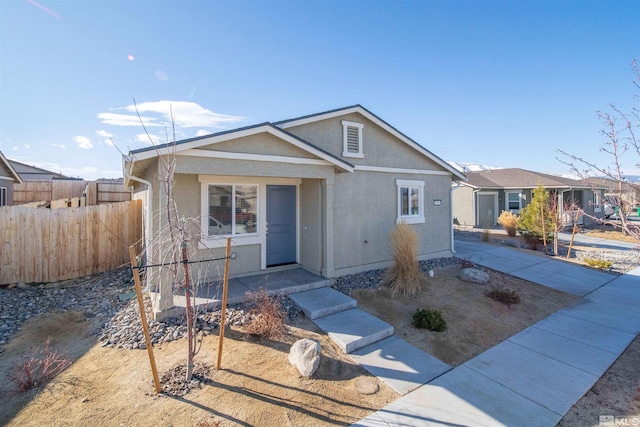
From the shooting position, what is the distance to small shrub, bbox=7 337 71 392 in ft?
12.7

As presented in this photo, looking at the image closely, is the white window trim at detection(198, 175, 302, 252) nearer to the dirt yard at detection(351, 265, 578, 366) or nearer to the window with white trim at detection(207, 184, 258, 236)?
the window with white trim at detection(207, 184, 258, 236)

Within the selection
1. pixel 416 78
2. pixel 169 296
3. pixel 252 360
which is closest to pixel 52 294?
pixel 169 296

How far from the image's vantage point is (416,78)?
12.7m

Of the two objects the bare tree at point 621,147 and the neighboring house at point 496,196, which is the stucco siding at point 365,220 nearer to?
the bare tree at point 621,147

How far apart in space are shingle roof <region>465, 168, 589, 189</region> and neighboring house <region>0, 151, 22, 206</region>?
86.1ft

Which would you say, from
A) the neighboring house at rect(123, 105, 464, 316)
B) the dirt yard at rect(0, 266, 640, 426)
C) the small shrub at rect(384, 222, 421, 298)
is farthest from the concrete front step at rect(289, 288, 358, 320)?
the small shrub at rect(384, 222, 421, 298)

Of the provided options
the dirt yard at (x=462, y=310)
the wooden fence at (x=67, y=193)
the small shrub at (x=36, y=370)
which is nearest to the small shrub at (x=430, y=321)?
the dirt yard at (x=462, y=310)

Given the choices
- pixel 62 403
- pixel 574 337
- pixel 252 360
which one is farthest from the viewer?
pixel 574 337

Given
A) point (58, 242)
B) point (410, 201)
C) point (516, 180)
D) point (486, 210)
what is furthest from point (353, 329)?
point (516, 180)

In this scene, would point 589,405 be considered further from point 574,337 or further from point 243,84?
point 243,84

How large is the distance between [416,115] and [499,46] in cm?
433

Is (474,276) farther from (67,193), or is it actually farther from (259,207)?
(67,193)

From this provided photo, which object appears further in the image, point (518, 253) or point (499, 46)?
point (518, 253)

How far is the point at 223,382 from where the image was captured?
12.9ft
